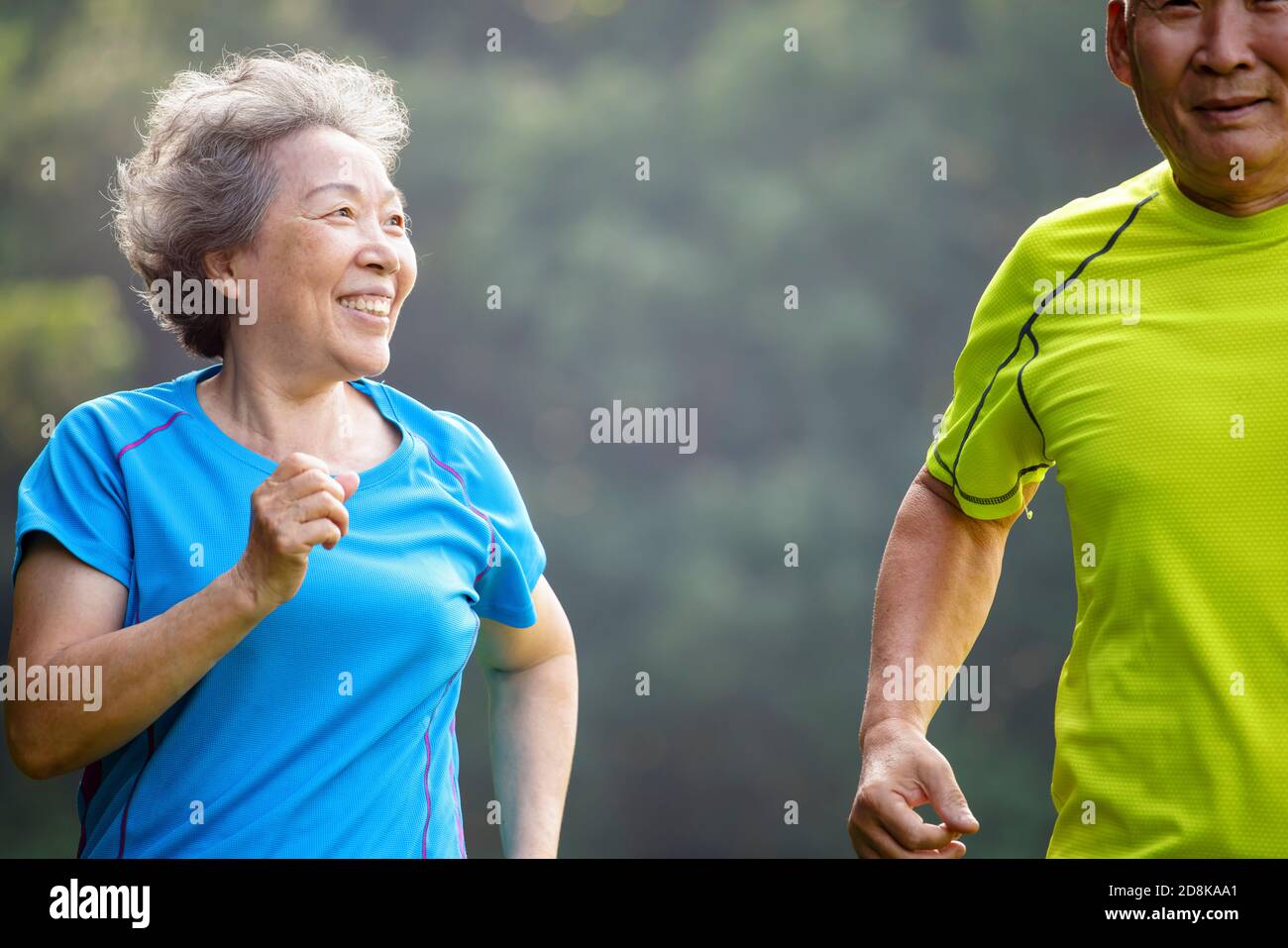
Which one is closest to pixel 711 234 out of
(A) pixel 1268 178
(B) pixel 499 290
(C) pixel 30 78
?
(B) pixel 499 290

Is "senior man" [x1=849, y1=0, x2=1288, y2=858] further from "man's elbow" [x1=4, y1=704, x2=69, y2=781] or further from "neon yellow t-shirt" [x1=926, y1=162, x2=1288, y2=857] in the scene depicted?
"man's elbow" [x1=4, y1=704, x2=69, y2=781]

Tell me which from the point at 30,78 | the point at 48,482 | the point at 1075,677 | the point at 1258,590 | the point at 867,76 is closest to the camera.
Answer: the point at 1258,590

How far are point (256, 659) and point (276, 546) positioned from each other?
20cm

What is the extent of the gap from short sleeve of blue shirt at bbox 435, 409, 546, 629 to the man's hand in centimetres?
50

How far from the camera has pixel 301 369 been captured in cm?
170

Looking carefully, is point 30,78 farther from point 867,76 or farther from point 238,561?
point 238,561

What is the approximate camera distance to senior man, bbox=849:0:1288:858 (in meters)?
1.28

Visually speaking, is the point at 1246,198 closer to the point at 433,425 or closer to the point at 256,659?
the point at 433,425

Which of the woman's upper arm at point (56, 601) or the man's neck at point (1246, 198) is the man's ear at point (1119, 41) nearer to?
the man's neck at point (1246, 198)

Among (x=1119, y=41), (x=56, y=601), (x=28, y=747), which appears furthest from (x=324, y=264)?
(x=1119, y=41)

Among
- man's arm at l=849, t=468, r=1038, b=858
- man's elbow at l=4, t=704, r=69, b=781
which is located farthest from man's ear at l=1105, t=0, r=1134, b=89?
man's elbow at l=4, t=704, r=69, b=781

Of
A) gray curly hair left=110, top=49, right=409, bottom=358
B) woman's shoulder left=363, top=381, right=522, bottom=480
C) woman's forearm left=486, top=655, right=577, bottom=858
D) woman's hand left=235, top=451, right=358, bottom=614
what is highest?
gray curly hair left=110, top=49, right=409, bottom=358

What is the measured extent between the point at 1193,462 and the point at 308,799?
97cm
